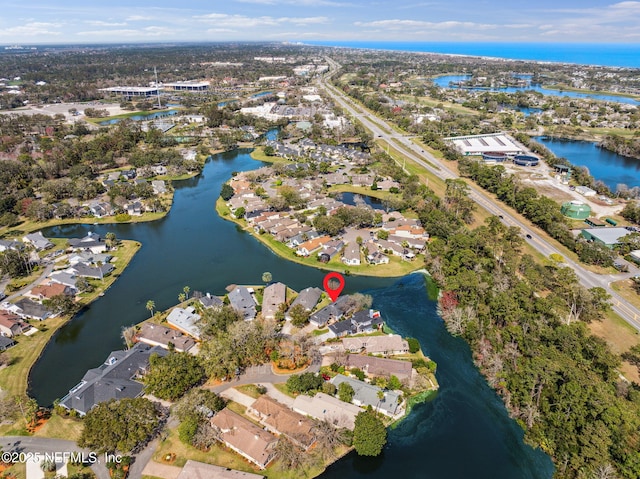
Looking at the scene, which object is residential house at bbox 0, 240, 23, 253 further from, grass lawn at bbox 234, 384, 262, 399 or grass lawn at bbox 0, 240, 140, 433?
grass lawn at bbox 234, 384, 262, 399

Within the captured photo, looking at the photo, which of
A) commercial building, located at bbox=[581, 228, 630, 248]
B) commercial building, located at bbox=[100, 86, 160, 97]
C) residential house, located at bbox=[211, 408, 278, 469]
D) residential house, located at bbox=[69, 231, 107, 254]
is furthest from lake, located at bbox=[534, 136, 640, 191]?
commercial building, located at bbox=[100, 86, 160, 97]

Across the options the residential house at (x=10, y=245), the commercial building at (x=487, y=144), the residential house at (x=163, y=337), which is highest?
the commercial building at (x=487, y=144)

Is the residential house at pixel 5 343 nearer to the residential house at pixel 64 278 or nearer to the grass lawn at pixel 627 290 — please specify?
the residential house at pixel 64 278

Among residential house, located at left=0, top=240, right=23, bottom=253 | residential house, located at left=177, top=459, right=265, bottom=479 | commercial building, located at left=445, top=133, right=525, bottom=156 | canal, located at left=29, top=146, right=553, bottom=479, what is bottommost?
canal, located at left=29, top=146, right=553, bottom=479

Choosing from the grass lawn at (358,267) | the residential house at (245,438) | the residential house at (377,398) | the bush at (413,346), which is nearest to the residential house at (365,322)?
the bush at (413,346)

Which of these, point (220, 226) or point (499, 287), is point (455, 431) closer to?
point (499, 287)

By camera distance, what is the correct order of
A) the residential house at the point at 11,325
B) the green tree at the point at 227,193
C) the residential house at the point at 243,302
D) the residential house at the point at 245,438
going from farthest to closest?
the green tree at the point at 227,193
the residential house at the point at 243,302
the residential house at the point at 11,325
the residential house at the point at 245,438

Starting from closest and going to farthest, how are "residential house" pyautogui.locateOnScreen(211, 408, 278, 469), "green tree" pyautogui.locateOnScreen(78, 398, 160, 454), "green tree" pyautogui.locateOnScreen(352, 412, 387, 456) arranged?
"green tree" pyautogui.locateOnScreen(78, 398, 160, 454) → "residential house" pyautogui.locateOnScreen(211, 408, 278, 469) → "green tree" pyautogui.locateOnScreen(352, 412, 387, 456)
